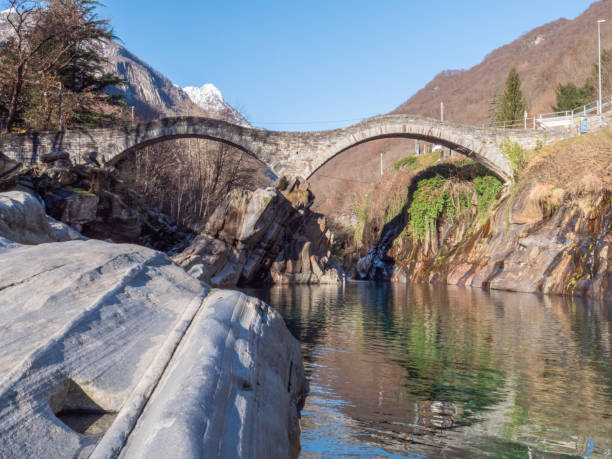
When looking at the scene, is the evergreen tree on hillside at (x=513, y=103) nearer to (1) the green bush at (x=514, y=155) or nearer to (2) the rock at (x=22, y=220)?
(1) the green bush at (x=514, y=155)

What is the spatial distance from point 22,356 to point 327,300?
13.3m

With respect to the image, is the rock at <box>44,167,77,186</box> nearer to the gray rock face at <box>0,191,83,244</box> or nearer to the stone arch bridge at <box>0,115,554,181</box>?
the stone arch bridge at <box>0,115,554,181</box>

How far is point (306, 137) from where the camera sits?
84.6 feet

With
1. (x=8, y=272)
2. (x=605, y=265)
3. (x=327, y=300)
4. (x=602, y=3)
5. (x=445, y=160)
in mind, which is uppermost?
(x=602, y=3)

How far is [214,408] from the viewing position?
1.99 m

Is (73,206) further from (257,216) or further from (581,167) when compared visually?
(581,167)

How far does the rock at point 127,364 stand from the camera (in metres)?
1.79

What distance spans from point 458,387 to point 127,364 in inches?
149

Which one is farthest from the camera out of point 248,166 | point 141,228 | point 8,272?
point 248,166

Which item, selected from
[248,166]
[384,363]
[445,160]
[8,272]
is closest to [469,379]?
[384,363]

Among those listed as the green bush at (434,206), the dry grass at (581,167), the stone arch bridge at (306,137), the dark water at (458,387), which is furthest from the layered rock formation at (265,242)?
the dry grass at (581,167)

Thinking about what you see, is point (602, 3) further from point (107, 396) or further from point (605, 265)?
point (107, 396)

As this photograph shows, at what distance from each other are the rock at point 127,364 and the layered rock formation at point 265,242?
13.3 m

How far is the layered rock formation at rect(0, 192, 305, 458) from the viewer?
1796 mm
